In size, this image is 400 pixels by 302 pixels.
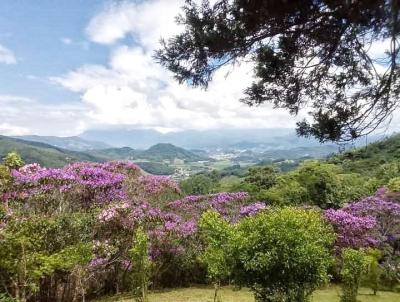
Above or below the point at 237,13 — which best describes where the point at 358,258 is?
below

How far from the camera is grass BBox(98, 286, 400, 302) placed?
1570 centimetres

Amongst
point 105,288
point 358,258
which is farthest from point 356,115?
→ point 105,288

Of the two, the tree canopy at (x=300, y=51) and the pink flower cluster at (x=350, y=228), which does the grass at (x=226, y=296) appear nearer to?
the pink flower cluster at (x=350, y=228)

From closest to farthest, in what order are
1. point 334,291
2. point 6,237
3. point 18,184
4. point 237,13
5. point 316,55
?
point 237,13 → point 316,55 → point 6,237 → point 18,184 → point 334,291

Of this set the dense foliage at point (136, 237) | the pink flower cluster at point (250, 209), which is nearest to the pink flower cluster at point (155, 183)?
the dense foliage at point (136, 237)

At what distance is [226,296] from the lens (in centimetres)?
1669

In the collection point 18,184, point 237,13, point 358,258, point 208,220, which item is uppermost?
point 237,13

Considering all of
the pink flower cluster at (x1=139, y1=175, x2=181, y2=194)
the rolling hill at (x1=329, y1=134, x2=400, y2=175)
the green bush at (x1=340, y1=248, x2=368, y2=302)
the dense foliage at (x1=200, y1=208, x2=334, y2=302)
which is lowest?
the green bush at (x1=340, y1=248, x2=368, y2=302)

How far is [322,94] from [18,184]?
799 cm

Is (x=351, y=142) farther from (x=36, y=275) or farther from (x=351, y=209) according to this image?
(x=351, y=209)

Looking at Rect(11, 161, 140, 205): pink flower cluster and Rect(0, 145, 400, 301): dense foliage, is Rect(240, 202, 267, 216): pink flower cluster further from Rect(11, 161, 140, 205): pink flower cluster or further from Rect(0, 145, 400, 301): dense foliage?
Rect(11, 161, 140, 205): pink flower cluster

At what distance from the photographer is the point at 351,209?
20.4 m

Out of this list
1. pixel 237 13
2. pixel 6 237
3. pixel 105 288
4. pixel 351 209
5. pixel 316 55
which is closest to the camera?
pixel 237 13

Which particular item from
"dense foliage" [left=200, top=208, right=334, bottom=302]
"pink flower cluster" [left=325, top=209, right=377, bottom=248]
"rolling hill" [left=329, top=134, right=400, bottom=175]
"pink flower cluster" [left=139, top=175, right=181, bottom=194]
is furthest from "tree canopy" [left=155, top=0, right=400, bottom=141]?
"rolling hill" [left=329, top=134, right=400, bottom=175]
